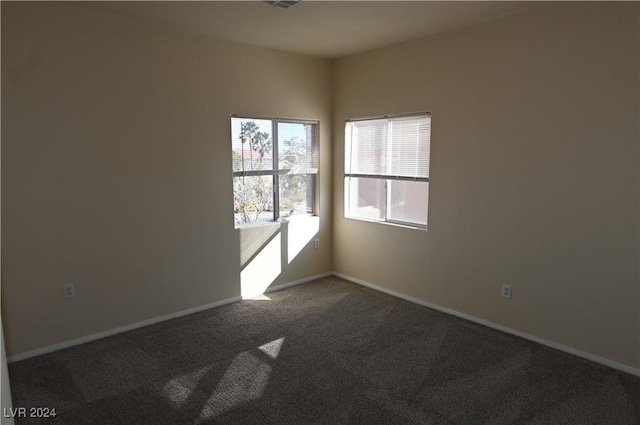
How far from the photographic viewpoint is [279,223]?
452cm

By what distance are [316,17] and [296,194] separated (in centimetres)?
195

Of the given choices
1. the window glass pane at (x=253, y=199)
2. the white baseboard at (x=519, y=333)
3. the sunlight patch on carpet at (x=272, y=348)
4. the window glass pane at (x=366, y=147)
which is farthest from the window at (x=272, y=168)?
the sunlight patch on carpet at (x=272, y=348)

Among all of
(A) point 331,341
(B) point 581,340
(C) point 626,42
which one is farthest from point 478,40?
(A) point 331,341

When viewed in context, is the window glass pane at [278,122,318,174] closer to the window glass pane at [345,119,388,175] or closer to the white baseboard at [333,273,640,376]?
the window glass pane at [345,119,388,175]

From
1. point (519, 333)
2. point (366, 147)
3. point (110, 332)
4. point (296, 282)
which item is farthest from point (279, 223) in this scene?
point (519, 333)

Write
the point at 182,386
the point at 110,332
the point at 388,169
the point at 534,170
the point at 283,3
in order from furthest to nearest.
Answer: the point at 388,169
the point at 110,332
the point at 534,170
the point at 283,3
the point at 182,386

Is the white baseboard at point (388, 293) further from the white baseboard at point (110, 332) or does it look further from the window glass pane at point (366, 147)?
the window glass pane at point (366, 147)

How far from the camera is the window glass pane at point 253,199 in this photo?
422 centimetres

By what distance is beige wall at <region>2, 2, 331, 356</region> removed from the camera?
2990 mm

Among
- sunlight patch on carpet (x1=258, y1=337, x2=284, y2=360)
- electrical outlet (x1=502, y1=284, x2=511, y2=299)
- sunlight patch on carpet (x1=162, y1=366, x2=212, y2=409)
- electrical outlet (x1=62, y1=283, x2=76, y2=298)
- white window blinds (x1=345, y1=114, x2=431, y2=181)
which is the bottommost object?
sunlight patch on carpet (x1=162, y1=366, x2=212, y2=409)

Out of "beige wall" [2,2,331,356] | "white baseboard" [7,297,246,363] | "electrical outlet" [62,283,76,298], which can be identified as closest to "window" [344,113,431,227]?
"beige wall" [2,2,331,356]

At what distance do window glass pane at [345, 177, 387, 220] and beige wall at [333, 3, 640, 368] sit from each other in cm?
40

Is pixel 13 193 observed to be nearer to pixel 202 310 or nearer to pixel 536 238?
pixel 202 310

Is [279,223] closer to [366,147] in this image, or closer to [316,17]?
[366,147]
